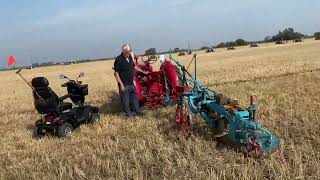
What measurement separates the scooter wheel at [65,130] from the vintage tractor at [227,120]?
2258mm

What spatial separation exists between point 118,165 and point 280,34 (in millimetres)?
136285

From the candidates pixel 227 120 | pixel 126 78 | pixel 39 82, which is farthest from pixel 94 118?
pixel 227 120

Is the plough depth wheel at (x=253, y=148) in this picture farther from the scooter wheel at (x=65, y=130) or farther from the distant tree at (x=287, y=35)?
the distant tree at (x=287, y=35)

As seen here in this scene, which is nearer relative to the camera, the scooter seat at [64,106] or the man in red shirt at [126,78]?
the scooter seat at [64,106]

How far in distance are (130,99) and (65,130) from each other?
2.20 metres

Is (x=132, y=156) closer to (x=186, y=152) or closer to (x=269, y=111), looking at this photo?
(x=186, y=152)

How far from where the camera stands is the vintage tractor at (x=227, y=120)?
6.03 meters

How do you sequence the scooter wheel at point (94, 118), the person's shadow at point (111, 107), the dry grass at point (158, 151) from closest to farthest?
the dry grass at point (158, 151)
the scooter wheel at point (94, 118)
the person's shadow at point (111, 107)

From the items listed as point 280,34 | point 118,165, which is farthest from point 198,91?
point 280,34

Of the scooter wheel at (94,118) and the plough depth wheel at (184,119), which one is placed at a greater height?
the plough depth wheel at (184,119)

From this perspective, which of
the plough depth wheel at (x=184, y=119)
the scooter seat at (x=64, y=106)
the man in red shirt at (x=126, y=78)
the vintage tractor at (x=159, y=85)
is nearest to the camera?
the plough depth wheel at (x=184, y=119)

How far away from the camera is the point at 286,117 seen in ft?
27.8

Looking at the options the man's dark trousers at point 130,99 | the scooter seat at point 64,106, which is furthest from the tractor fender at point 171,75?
the scooter seat at point 64,106

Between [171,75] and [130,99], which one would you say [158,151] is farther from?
[171,75]
